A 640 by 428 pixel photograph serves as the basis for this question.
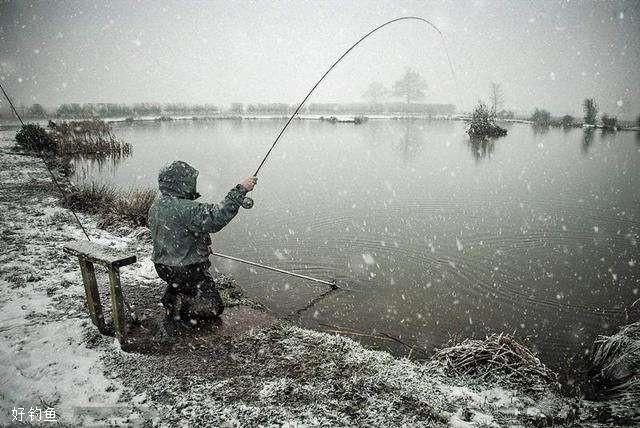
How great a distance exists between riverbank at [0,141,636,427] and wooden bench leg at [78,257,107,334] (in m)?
0.16

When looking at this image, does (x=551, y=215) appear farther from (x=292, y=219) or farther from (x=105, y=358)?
(x=105, y=358)

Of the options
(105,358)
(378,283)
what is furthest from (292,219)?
(105,358)

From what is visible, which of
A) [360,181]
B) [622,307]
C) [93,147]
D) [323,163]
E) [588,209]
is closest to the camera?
[622,307]

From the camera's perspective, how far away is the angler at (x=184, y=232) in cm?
373

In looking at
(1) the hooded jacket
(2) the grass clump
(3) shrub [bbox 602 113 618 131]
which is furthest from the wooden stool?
(3) shrub [bbox 602 113 618 131]

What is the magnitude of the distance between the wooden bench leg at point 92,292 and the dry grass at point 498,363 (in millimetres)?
4080

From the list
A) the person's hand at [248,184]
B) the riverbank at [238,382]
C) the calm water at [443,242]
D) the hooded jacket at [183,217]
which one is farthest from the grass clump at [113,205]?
the person's hand at [248,184]

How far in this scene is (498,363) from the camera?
384 centimetres

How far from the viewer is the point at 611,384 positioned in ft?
11.4

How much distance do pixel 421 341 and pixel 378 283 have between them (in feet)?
6.23

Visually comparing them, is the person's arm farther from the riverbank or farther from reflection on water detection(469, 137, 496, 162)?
reflection on water detection(469, 137, 496, 162)

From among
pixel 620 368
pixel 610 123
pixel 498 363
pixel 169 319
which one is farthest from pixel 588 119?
pixel 169 319

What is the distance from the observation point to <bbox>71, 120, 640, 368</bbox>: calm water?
19.0 ft

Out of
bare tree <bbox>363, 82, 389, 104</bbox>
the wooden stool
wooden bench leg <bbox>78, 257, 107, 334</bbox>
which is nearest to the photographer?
the wooden stool
